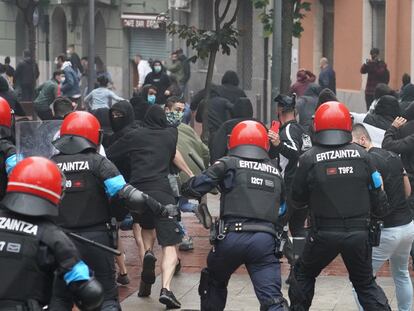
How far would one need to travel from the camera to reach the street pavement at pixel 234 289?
1196 centimetres

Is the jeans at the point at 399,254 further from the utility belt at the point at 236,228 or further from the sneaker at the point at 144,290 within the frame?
the sneaker at the point at 144,290

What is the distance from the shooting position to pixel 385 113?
13.9 m

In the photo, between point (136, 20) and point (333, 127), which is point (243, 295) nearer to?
point (333, 127)

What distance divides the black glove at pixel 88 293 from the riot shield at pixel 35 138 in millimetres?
5299

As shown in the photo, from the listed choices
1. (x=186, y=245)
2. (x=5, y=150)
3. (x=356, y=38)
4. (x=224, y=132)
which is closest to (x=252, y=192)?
(x=5, y=150)

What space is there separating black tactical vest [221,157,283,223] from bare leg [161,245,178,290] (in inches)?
85.7

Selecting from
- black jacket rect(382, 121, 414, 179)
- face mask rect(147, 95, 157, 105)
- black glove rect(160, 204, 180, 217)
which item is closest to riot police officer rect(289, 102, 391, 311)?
black glove rect(160, 204, 180, 217)

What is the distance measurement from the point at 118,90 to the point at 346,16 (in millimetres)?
14354

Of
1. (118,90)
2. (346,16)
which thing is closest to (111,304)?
(346,16)

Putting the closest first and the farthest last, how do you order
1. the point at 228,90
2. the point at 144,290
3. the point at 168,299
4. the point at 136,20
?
the point at 168,299 → the point at 144,290 → the point at 228,90 → the point at 136,20

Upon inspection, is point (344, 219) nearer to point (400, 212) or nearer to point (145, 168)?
point (400, 212)

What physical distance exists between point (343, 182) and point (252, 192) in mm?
716

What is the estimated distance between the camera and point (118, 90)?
44125mm

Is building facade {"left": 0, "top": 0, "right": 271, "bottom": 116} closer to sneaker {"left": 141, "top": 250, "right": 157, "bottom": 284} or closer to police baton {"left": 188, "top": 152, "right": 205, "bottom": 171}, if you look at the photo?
police baton {"left": 188, "top": 152, "right": 205, "bottom": 171}
